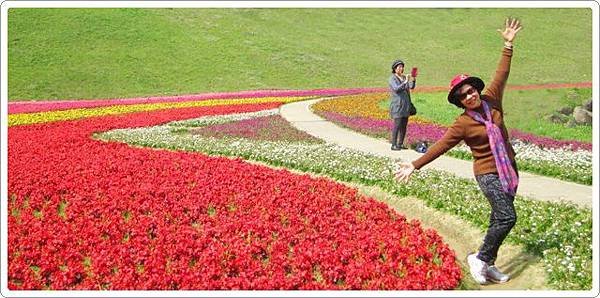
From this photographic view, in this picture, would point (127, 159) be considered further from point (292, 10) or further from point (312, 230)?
point (292, 10)

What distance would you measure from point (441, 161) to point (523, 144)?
450 centimetres

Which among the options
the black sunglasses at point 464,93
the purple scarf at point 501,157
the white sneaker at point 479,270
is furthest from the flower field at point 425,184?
the black sunglasses at point 464,93

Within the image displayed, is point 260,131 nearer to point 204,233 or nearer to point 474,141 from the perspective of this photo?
point 204,233

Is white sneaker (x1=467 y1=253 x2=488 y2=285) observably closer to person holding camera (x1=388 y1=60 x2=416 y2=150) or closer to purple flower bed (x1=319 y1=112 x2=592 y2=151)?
person holding camera (x1=388 y1=60 x2=416 y2=150)

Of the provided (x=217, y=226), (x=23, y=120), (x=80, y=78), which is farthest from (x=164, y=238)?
(x=80, y=78)

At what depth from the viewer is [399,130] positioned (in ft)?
56.7

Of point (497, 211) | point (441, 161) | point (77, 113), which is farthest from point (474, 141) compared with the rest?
point (77, 113)

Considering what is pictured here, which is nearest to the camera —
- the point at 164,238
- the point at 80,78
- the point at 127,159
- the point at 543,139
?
the point at 164,238

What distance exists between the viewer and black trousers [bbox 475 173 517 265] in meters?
7.34

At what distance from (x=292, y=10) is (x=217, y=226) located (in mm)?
81829

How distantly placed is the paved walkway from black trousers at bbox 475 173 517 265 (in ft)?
13.0

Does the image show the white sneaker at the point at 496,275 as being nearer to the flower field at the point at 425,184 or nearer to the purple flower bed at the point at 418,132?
the flower field at the point at 425,184

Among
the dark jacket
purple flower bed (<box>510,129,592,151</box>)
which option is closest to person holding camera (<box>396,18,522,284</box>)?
the dark jacket

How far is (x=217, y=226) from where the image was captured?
9094mm
